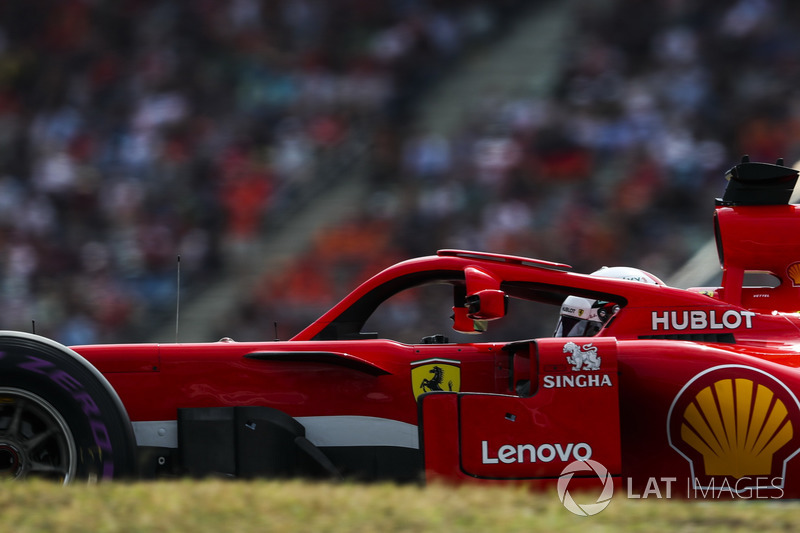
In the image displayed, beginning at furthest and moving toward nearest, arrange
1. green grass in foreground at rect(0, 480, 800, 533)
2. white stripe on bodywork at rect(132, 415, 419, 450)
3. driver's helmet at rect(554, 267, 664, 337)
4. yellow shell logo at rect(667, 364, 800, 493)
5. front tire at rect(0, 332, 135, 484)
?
driver's helmet at rect(554, 267, 664, 337)
white stripe on bodywork at rect(132, 415, 419, 450)
yellow shell logo at rect(667, 364, 800, 493)
front tire at rect(0, 332, 135, 484)
green grass in foreground at rect(0, 480, 800, 533)

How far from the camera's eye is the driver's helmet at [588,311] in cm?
472

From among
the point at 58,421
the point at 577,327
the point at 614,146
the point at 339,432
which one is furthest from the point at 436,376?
the point at 614,146

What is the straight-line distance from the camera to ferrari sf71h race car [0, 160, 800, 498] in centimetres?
373

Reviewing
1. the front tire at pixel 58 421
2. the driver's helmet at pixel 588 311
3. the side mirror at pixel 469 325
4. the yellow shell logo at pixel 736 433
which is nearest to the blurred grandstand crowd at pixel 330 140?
the driver's helmet at pixel 588 311

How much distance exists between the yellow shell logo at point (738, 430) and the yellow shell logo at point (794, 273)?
1.05 metres

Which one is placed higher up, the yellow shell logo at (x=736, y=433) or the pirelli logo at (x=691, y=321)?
the pirelli logo at (x=691, y=321)

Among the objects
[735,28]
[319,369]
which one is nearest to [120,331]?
[319,369]

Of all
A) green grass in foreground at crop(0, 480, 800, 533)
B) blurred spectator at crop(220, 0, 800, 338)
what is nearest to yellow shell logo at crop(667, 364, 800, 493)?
green grass in foreground at crop(0, 480, 800, 533)

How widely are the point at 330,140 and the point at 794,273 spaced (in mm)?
4787

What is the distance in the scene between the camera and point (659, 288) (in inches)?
173

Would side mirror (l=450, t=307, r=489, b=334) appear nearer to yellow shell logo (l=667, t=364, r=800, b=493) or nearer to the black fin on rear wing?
yellow shell logo (l=667, t=364, r=800, b=493)

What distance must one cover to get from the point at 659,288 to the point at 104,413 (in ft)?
7.79

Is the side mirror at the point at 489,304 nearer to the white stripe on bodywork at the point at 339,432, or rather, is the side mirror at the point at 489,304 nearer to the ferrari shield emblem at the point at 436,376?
the ferrari shield emblem at the point at 436,376

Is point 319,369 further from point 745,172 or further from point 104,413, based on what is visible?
point 745,172
